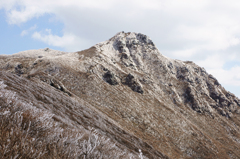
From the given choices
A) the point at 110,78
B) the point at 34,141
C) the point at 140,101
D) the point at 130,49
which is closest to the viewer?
the point at 34,141

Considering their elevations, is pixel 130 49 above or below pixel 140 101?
above

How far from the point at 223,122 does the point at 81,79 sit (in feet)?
328

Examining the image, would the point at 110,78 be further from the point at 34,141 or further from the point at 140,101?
the point at 34,141

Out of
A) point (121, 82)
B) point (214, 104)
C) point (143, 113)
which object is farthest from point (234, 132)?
point (121, 82)

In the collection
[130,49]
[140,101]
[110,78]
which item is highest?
[130,49]

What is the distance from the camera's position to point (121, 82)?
3278 inches

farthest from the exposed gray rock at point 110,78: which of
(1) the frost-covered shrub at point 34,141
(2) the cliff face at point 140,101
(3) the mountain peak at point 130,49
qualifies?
(1) the frost-covered shrub at point 34,141

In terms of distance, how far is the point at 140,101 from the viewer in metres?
73.8

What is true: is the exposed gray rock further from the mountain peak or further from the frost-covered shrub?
the frost-covered shrub

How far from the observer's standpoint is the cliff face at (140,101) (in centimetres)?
3138

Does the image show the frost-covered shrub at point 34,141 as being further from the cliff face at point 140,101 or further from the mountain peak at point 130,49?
the mountain peak at point 130,49

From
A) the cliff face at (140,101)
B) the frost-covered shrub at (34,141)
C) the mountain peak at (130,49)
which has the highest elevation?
the mountain peak at (130,49)

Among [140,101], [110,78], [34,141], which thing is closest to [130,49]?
[110,78]

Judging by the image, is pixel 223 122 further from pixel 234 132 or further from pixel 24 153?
pixel 24 153
